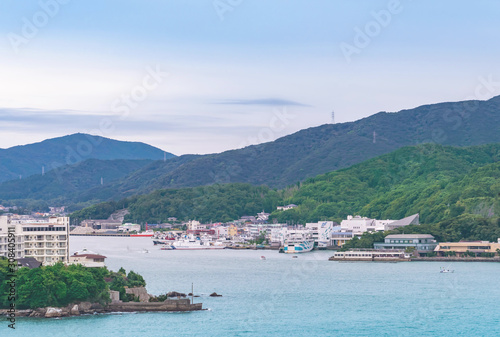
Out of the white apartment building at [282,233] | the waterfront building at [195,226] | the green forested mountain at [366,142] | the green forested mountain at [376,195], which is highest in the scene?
the green forested mountain at [366,142]

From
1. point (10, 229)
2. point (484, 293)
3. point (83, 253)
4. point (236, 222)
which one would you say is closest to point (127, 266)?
point (83, 253)

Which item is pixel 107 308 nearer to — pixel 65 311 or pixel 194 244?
pixel 65 311

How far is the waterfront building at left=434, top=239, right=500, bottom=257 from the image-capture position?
5744 centimetres

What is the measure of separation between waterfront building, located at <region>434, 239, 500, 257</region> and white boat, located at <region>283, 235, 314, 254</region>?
13210 millimetres

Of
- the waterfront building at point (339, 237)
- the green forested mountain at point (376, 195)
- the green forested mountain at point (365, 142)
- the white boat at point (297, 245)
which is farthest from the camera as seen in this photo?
the green forested mountain at point (365, 142)

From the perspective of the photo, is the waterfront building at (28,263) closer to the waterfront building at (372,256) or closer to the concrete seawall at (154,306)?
the concrete seawall at (154,306)

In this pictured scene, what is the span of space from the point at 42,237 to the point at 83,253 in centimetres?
207

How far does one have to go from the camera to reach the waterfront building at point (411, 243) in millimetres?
60272

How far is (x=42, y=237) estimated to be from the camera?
112 feet

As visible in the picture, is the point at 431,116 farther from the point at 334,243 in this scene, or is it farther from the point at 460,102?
the point at 334,243

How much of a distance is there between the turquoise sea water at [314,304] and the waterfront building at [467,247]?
6434mm

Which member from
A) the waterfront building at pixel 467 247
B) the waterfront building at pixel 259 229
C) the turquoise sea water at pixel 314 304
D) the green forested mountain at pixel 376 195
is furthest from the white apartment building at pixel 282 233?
the turquoise sea water at pixel 314 304

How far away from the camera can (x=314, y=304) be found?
3303cm

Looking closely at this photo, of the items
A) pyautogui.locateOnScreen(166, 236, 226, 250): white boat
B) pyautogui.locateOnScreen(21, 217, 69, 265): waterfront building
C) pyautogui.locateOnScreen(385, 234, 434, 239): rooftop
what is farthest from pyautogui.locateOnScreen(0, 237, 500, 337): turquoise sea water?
pyautogui.locateOnScreen(166, 236, 226, 250): white boat
